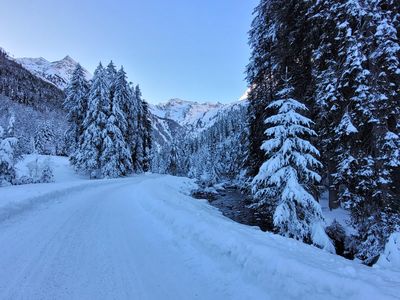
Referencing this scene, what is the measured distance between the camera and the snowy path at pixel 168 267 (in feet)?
11.7

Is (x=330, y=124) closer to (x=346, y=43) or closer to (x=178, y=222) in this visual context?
(x=346, y=43)

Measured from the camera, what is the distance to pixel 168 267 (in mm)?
4680

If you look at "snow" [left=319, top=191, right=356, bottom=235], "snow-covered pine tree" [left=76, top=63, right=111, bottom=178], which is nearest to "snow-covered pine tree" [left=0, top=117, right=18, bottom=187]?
"snow-covered pine tree" [left=76, top=63, right=111, bottom=178]

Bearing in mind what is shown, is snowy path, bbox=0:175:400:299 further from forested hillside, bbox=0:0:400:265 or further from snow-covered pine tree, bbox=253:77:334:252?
snow-covered pine tree, bbox=253:77:334:252

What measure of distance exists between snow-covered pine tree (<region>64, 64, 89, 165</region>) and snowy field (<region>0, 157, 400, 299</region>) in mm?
29087

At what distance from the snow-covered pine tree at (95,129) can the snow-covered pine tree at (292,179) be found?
23.8 meters

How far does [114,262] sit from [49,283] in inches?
43.2

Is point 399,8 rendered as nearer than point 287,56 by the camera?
Yes

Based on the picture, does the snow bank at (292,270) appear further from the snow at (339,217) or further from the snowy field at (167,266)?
the snow at (339,217)

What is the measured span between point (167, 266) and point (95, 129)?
2743cm

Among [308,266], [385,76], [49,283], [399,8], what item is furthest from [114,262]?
[399,8]

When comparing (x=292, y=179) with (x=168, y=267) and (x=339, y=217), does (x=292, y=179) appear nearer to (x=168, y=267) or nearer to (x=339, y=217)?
(x=168, y=267)

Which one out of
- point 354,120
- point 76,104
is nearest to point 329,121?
point 354,120

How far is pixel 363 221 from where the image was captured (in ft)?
32.1
